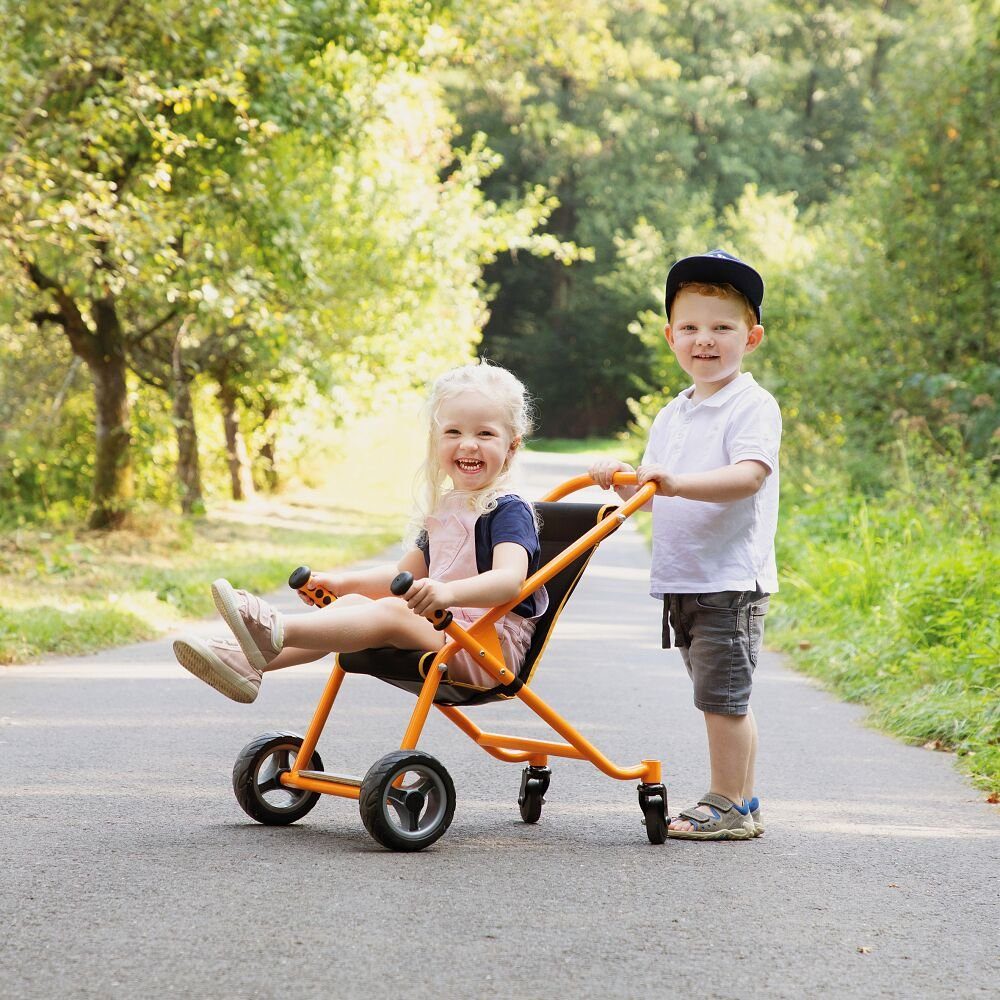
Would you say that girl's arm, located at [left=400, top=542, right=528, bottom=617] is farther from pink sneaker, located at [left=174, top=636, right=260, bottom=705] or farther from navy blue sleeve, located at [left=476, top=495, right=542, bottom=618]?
pink sneaker, located at [left=174, top=636, right=260, bottom=705]

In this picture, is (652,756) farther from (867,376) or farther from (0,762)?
(867,376)

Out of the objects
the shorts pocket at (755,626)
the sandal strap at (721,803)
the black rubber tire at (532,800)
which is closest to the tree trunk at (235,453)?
the black rubber tire at (532,800)

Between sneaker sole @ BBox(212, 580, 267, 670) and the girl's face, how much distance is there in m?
0.84

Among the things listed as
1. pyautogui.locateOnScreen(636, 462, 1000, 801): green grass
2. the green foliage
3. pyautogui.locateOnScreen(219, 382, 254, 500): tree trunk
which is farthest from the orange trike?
the green foliage

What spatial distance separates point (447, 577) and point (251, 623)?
693 mm

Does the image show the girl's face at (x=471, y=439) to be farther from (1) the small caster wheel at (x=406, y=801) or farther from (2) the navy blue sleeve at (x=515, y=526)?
(1) the small caster wheel at (x=406, y=801)

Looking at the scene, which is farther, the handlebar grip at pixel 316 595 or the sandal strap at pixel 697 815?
the sandal strap at pixel 697 815

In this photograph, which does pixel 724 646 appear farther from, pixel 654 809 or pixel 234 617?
pixel 234 617

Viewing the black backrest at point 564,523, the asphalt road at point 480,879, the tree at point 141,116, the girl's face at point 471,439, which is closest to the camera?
the asphalt road at point 480,879

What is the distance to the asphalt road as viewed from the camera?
3.10 meters

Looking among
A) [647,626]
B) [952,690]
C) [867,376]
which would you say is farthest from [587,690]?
[867,376]

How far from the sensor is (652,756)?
19.4ft

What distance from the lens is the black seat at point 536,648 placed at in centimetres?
426

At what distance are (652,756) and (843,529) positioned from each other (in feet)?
22.5
